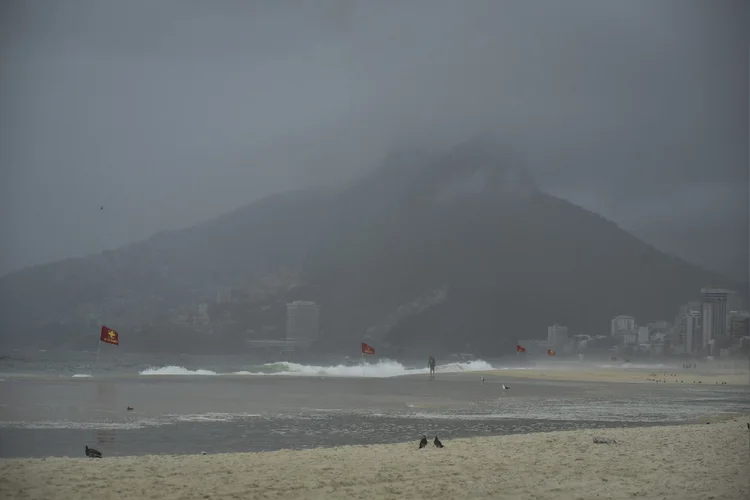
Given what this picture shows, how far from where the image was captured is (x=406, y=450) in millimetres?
15609

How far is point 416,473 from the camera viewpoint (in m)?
13.0

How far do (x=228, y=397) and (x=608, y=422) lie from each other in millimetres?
16191

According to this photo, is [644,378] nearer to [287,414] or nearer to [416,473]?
[287,414]

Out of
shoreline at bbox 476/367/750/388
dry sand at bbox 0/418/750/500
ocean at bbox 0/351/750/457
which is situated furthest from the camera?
shoreline at bbox 476/367/750/388

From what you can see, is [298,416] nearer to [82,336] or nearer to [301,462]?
[301,462]

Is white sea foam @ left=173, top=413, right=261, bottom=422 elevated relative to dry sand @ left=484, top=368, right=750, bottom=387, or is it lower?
elevated

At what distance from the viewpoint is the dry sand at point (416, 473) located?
1135 centimetres

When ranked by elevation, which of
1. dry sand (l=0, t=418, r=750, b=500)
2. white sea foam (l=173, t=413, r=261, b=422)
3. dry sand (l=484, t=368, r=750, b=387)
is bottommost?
dry sand (l=484, t=368, r=750, b=387)

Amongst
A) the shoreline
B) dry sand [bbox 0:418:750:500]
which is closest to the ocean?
dry sand [bbox 0:418:750:500]

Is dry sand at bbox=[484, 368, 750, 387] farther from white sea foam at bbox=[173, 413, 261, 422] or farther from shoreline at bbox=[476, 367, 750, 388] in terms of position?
white sea foam at bbox=[173, 413, 261, 422]

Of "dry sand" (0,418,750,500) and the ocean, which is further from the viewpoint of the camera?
the ocean

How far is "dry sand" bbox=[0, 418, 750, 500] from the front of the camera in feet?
37.2

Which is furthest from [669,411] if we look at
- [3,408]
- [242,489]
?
[3,408]

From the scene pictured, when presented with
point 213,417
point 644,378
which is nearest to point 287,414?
point 213,417
